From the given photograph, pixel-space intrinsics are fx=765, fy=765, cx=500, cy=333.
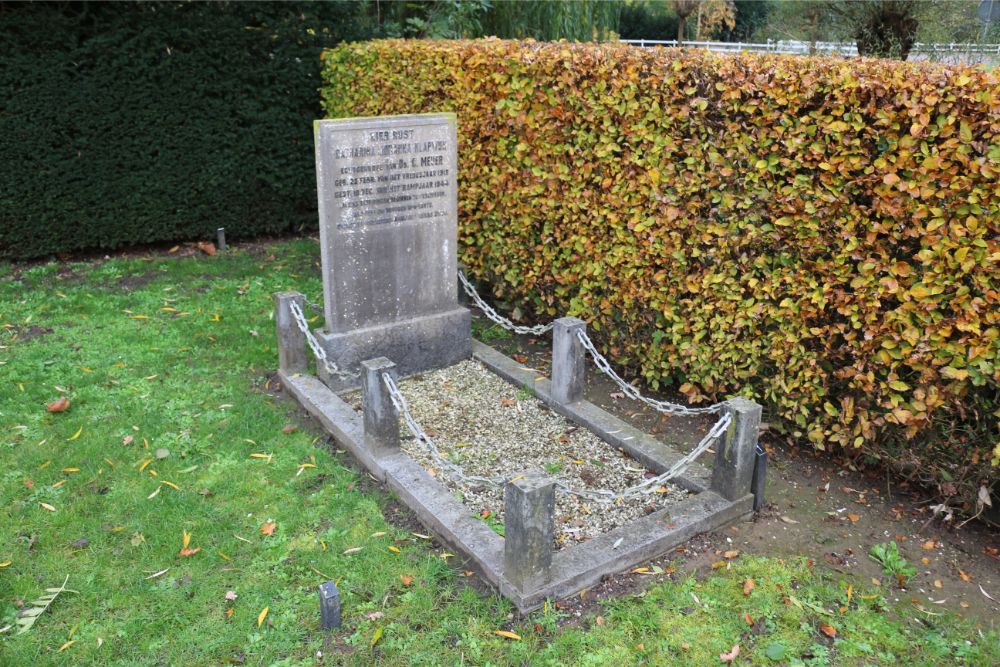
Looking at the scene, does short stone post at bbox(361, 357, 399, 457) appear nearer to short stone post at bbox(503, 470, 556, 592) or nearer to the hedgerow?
short stone post at bbox(503, 470, 556, 592)

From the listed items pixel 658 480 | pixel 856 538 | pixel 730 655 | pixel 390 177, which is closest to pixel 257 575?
pixel 658 480

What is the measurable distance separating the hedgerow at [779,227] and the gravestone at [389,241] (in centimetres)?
98

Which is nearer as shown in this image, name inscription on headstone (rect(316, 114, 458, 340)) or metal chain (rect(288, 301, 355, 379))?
name inscription on headstone (rect(316, 114, 458, 340))

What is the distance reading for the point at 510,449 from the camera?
5.52 meters

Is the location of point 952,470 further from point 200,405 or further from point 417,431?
point 200,405

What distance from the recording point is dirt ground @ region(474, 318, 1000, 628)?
412 centimetres

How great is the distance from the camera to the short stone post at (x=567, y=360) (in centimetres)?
580

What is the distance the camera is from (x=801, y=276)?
16.4 ft

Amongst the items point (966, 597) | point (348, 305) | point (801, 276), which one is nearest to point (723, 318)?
point (801, 276)

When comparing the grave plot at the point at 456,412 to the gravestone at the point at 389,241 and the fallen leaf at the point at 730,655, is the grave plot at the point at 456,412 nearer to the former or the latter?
the gravestone at the point at 389,241

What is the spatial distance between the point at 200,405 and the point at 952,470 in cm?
536

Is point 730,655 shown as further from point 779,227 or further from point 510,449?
point 779,227

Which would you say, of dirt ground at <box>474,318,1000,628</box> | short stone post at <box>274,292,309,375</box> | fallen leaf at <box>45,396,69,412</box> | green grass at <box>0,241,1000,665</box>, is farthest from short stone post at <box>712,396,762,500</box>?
fallen leaf at <box>45,396,69,412</box>

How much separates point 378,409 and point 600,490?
156 centimetres
